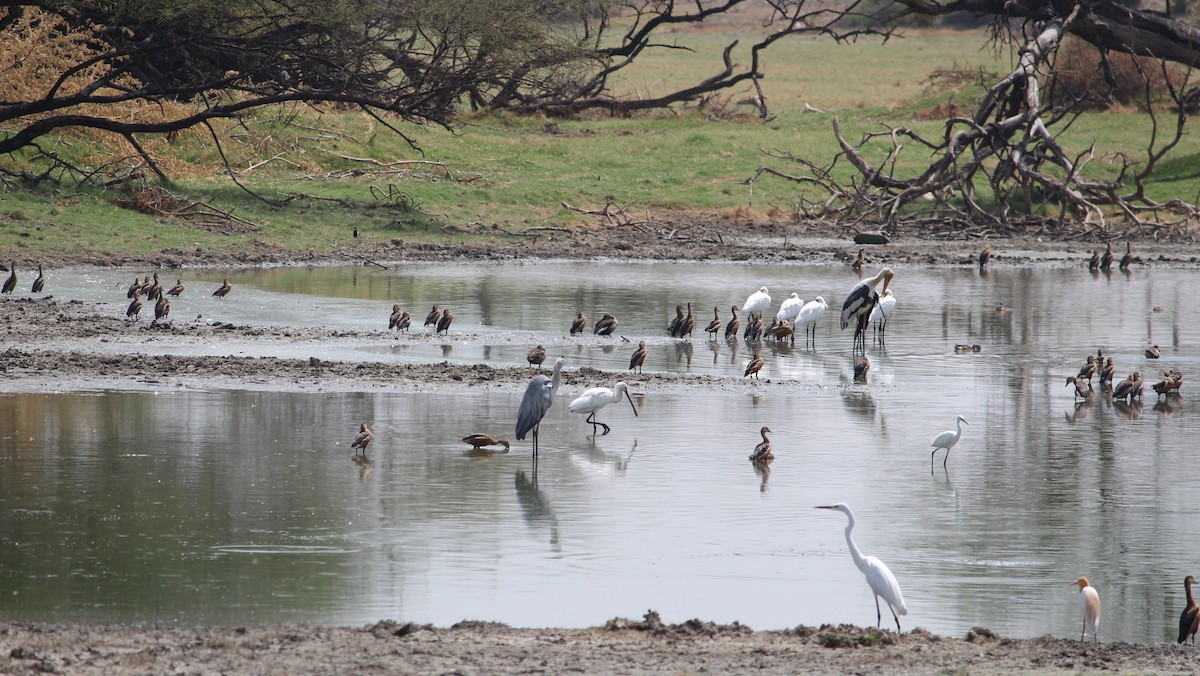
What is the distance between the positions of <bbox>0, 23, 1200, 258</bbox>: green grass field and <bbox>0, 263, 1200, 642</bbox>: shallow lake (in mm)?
8952

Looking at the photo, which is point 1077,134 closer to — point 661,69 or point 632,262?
point 632,262

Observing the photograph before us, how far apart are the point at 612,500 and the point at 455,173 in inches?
861

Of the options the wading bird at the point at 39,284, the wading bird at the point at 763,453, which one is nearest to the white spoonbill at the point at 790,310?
the wading bird at the point at 763,453

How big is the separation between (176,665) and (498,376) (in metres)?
8.63

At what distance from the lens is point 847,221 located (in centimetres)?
3272

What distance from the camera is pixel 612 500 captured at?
34.4 ft

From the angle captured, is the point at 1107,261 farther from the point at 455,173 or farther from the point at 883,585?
the point at 883,585

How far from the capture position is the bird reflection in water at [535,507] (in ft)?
31.7

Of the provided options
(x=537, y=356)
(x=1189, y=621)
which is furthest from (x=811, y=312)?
(x=1189, y=621)

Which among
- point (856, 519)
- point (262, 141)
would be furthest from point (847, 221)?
point (856, 519)

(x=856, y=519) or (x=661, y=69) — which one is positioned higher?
(x=661, y=69)

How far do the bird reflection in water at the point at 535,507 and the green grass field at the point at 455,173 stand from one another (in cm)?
1330

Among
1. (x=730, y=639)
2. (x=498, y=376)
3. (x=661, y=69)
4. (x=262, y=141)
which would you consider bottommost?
(x=730, y=639)

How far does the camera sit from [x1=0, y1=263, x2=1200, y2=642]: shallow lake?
8.19 meters
